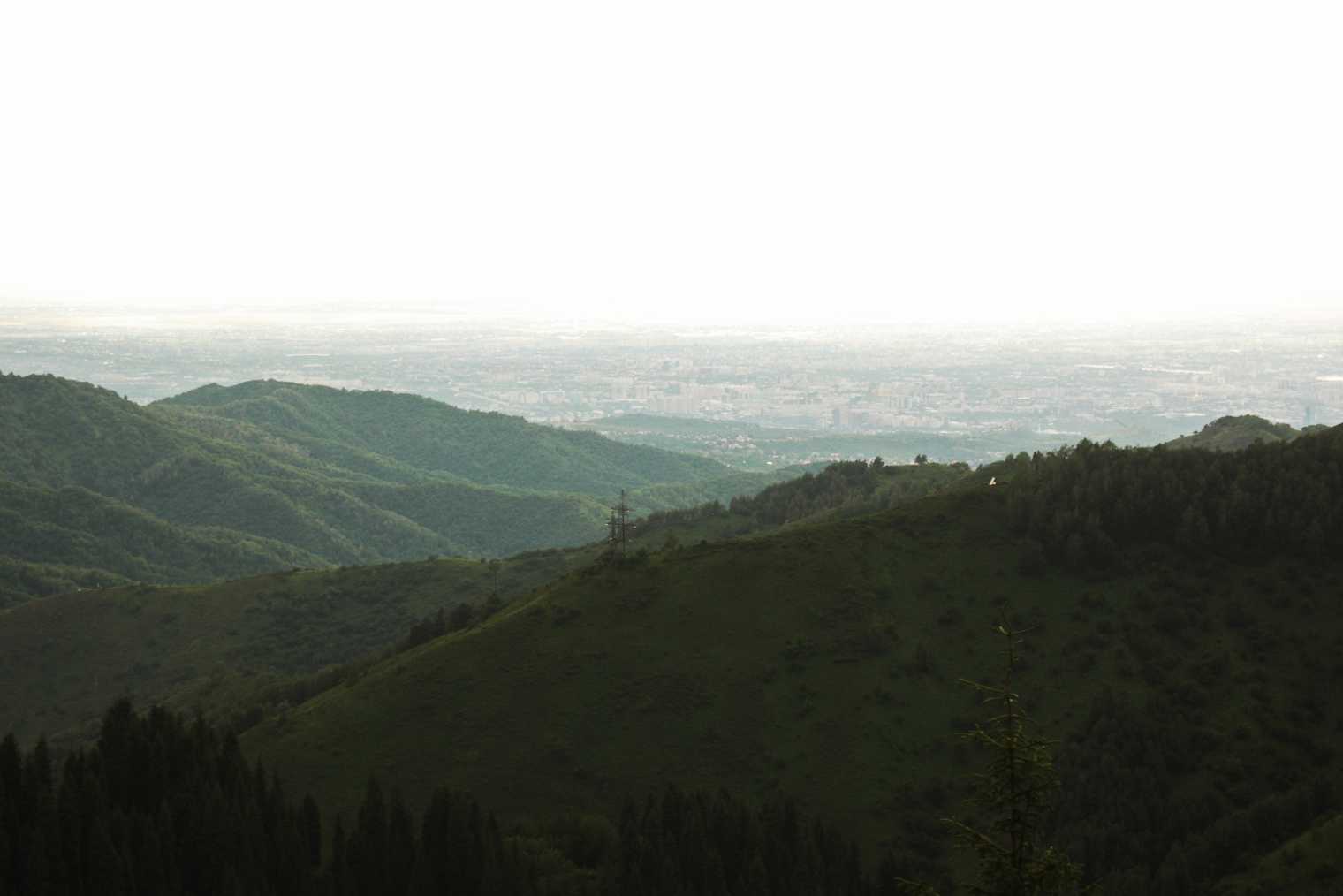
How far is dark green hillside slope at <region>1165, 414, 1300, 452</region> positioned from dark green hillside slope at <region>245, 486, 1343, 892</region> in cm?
6513

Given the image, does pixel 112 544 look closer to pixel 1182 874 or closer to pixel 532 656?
pixel 532 656

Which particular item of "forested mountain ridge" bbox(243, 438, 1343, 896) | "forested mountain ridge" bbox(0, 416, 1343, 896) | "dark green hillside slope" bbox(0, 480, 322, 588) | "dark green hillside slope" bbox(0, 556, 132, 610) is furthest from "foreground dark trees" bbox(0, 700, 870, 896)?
"dark green hillside slope" bbox(0, 480, 322, 588)

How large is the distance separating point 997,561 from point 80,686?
101m

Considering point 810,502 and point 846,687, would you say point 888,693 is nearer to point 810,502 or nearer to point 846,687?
point 846,687

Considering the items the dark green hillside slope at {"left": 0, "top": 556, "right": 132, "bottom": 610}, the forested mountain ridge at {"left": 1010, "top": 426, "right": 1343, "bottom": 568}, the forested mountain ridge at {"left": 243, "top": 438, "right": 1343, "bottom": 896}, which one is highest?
the forested mountain ridge at {"left": 1010, "top": 426, "right": 1343, "bottom": 568}

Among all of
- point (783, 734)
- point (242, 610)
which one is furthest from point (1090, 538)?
point (242, 610)

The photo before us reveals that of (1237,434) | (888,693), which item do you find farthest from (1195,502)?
(1237,434)

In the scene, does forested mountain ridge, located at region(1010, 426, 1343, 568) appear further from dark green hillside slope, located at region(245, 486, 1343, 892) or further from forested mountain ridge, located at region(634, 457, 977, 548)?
forested mountain ridge, located at region(634, 457, 977, 548)

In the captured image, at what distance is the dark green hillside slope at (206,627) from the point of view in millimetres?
113875

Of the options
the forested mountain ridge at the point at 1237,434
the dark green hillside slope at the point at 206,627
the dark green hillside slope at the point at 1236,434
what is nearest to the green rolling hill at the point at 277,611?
the dark green hillside slope at the point at 206,627

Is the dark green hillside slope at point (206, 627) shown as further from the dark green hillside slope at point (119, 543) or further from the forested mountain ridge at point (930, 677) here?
the dark green hillside slope at point (119, 543)

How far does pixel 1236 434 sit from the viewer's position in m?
145

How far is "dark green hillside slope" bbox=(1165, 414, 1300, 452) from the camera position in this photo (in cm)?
→ 14062

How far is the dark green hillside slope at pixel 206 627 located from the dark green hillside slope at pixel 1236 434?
9014cm
